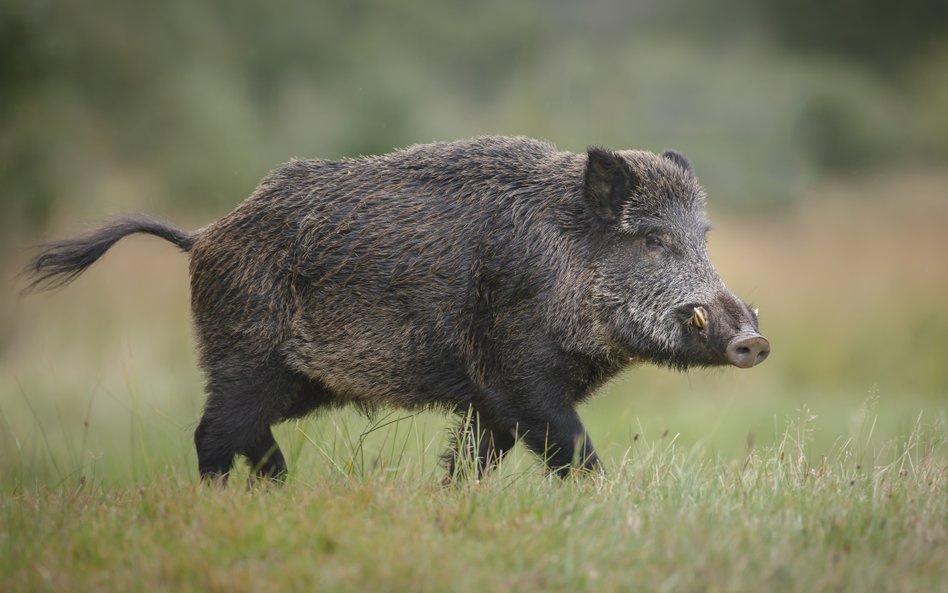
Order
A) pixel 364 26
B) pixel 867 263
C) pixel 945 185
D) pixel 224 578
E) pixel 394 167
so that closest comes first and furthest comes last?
pixel 224 578 → pixel 394 167 → pixel 867 263 → pixel 945 185 → pixel 364 26

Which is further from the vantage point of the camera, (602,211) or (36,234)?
(36,234)

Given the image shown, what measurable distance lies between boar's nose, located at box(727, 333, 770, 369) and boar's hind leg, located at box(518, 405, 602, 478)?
0.75 metres

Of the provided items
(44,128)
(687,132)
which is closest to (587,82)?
(687,132)

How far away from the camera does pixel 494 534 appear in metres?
3.61

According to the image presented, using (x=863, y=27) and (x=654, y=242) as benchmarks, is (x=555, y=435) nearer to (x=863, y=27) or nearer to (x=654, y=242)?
(x=654, y=242)

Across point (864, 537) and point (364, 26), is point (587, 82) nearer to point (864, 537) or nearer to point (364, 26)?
point (364, 26)

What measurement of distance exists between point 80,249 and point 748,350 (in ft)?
10.9

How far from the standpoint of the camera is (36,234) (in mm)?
16469

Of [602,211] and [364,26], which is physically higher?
[364,26]

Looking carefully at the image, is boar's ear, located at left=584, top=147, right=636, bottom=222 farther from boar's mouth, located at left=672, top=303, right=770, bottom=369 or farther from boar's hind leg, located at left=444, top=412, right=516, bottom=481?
boar's hind leg, located at left=444, top=412, right=516, bottom=481

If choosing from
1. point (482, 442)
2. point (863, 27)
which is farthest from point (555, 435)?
point (863, 27)

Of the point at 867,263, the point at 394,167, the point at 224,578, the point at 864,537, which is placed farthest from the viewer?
the point at 867,263

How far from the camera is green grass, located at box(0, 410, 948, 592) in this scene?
10.6 feet

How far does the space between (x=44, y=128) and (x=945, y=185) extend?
50.8ft
